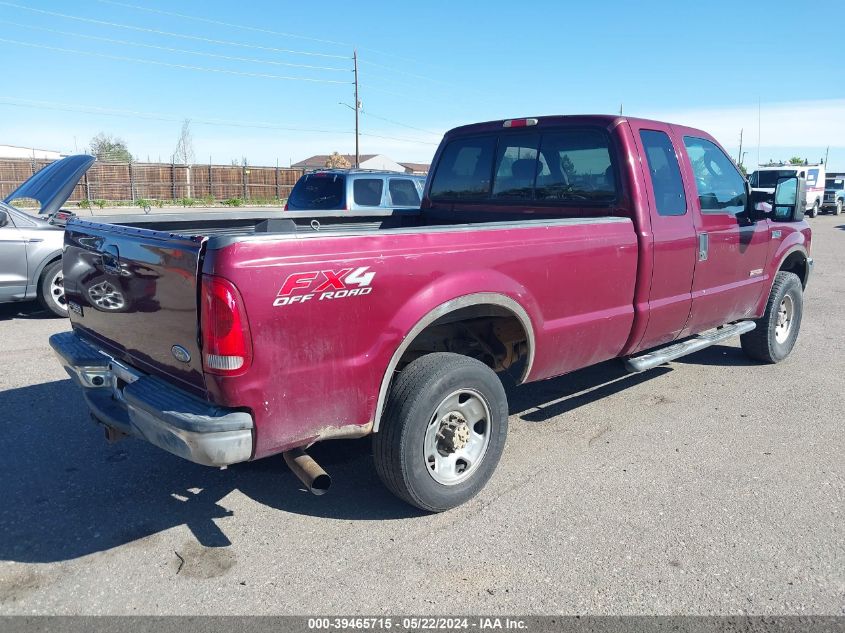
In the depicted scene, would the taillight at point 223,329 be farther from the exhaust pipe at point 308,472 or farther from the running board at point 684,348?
the running board at point 684,348

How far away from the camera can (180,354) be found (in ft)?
10.2

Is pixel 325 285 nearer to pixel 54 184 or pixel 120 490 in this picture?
pixel 120 490

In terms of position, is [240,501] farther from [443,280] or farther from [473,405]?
[443,280]

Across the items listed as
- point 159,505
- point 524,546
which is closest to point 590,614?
point 524,546

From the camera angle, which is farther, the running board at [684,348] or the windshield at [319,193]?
the windshield at [319,193]

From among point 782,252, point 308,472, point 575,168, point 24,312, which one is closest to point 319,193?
point 24,312

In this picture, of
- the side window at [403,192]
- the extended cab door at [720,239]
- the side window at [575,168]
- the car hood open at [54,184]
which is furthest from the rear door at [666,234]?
the side window at [403,192]

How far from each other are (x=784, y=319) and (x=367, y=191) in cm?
621

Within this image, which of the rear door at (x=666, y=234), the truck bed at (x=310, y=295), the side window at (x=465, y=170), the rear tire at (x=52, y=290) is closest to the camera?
the truck bed at (x=310, y=295)

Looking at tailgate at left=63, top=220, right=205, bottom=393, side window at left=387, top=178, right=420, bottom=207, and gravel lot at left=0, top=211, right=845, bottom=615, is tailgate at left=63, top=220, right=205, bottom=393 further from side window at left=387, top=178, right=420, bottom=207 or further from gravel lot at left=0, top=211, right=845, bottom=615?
side window at left=387, top=178, right=420, bottom=207

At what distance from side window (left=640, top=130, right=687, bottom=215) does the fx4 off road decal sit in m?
2.55

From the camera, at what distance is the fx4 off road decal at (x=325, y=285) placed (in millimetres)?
2947

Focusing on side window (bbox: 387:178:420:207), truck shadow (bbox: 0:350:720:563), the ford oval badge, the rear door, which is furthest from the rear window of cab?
side window (bbox: 387:178:420:207)

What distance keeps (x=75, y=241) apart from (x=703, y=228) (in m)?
4.21
